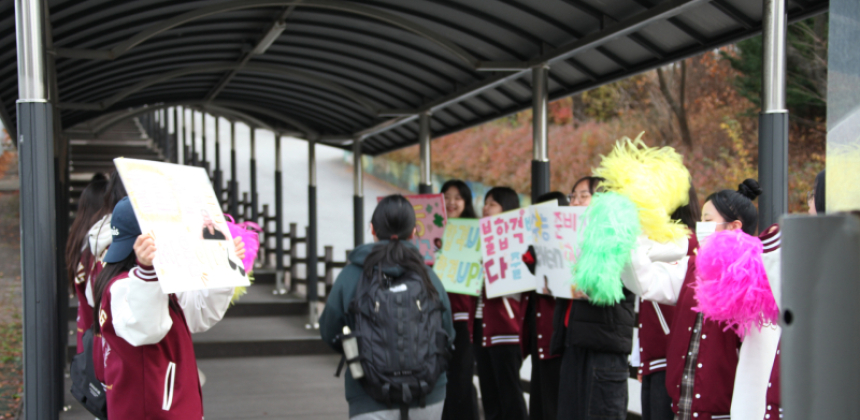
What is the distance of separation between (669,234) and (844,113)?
246cm

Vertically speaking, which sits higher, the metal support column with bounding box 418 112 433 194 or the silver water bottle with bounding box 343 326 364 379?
the metal support column with bounding box 418 112 433 194

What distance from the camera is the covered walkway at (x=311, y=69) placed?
10.1ft

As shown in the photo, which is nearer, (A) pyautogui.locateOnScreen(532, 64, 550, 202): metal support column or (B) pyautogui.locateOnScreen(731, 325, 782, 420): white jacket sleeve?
(B) pyautogui.locateOnScreen(731, 325, 782, 420): white jacket sleeve

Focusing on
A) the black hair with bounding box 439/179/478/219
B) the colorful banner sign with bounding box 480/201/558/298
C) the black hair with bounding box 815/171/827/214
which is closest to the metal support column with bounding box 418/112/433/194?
the black hair with bounding box 439/179/478/219

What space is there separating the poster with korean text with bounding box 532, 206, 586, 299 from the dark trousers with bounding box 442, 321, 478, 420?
0.85 meters

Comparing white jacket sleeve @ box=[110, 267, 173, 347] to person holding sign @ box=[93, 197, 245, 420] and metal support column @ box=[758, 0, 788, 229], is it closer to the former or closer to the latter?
person holding sign @ box=[93, 197, 245, 420]

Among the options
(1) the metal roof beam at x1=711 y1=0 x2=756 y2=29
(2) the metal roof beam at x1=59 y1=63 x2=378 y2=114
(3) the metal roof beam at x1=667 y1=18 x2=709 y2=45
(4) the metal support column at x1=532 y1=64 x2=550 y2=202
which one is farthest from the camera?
(2) the metal roof beam at x1=59 y1=63 x2=378 y2=114

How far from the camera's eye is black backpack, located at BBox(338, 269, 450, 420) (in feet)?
10.9

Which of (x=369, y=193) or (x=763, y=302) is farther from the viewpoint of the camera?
(x=369, y=193)

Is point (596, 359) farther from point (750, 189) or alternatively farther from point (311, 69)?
point (311, 69)

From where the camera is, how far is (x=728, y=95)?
2300cm

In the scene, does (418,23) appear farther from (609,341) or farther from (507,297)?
(609,341)

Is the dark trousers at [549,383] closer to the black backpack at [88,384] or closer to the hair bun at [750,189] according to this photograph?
the hair bun at [750,189]

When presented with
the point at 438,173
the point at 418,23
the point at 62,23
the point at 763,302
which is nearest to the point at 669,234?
the point at 763,302
